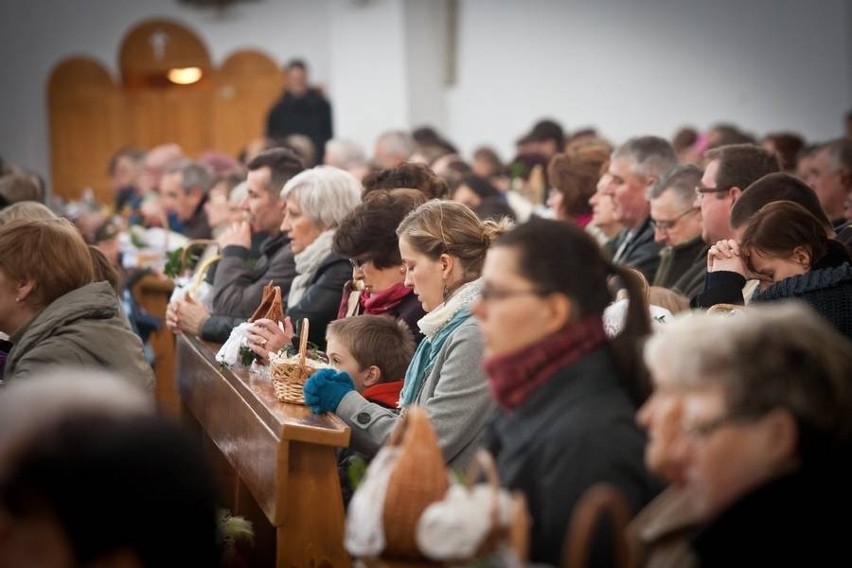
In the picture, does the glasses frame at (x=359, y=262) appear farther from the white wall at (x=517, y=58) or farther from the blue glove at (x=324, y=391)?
the white wall at (x=517, y=58)

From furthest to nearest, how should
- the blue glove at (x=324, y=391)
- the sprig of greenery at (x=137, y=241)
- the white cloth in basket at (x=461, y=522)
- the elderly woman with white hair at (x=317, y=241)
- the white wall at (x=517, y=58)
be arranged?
the white wall at (x=517, y=58) < the sprig of greenery at (x=137, y=241) < the elderly woman with white hair at (x=317, y=241) < the blue glove at (x=324, y=391) < the white cloth in basket at (x=461, y=522)

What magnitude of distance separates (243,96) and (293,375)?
40.4 ft

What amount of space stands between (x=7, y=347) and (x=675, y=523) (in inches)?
108

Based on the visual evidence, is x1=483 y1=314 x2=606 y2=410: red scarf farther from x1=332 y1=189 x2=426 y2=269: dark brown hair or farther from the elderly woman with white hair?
the elderly woman with white hair

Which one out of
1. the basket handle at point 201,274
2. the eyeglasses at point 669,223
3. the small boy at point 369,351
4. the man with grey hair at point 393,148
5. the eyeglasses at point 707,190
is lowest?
the man with grey hair at point 393,148

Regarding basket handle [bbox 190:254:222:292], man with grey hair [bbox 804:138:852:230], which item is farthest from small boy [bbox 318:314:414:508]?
man with grey hair [bbox 804:138:852:230]

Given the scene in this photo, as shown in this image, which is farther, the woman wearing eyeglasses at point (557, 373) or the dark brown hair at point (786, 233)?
the dark brown hair at point (786, 233)

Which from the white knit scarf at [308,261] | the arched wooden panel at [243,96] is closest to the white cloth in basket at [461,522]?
the white knit scarf at [308,261]

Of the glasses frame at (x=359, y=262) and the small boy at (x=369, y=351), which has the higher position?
the glasses frame at (x=359, y=262)

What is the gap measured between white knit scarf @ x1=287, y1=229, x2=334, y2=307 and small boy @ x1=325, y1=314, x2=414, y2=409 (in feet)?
3.68

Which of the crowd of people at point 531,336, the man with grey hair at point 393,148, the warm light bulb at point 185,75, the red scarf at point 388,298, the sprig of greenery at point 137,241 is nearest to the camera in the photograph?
the crowd of people at point 531,336

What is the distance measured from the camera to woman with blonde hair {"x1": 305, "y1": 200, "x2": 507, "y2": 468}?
12.5 feet

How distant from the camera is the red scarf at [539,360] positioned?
110 inches

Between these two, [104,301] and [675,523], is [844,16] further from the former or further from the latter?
[675,523]
